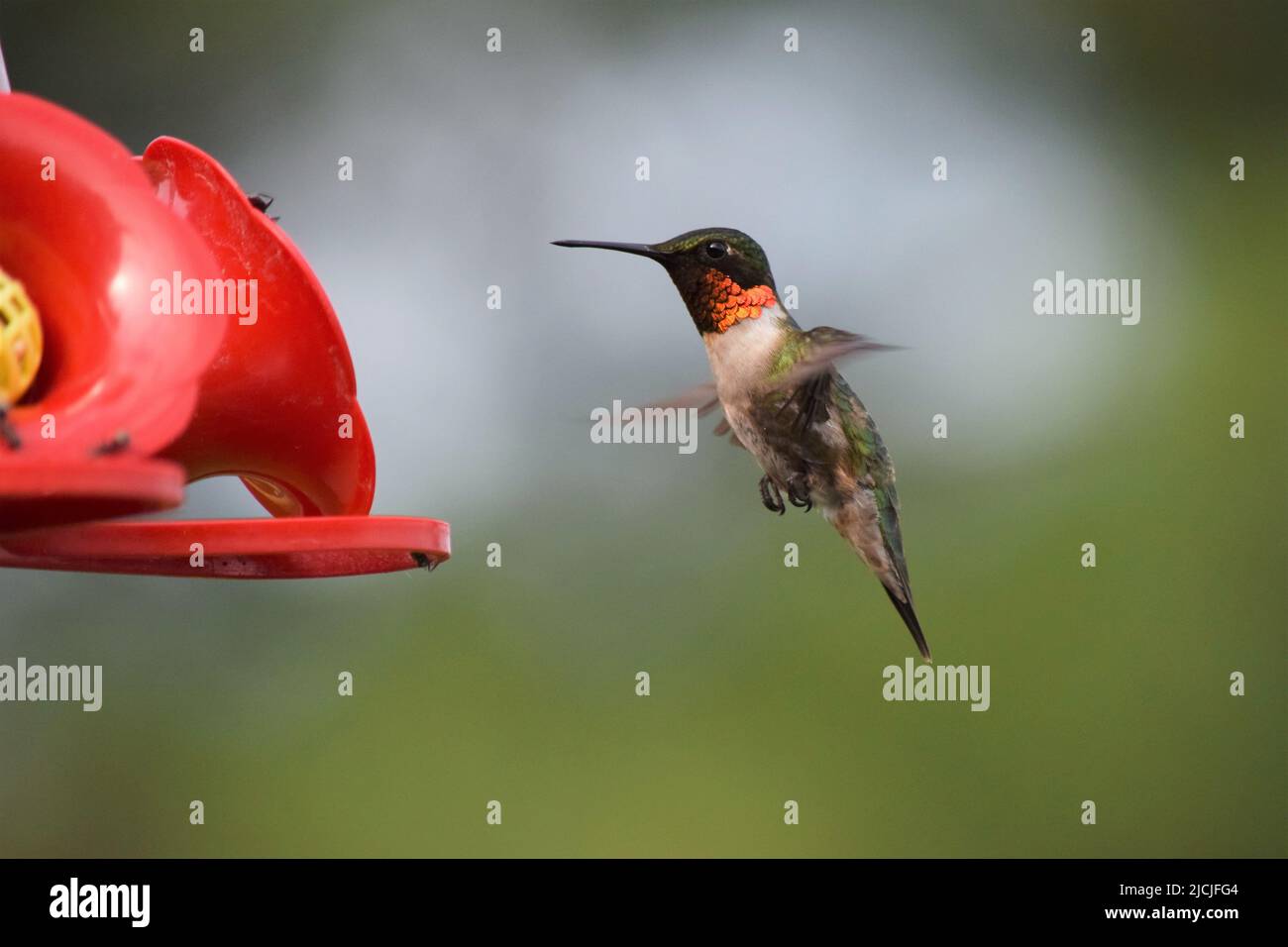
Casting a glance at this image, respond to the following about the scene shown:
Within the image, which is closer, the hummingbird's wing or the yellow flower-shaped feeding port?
the yellow flower-shaped feeding port

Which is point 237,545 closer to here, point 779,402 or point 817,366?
point 817,366

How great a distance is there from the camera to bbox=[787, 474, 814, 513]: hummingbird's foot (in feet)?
11.3

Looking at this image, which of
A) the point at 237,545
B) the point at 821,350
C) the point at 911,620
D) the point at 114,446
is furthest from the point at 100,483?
the point at 911,620

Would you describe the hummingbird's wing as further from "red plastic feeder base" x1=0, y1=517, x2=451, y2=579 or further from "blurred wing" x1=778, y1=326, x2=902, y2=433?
"red plastic feeder base" x1=0, y1=517, x2=451, y2=579

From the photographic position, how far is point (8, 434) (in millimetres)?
1588

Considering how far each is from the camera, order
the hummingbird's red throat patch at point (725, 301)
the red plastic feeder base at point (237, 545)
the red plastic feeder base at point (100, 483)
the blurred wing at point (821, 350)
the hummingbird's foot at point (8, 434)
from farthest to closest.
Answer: the hummingbird's red throat patch at point (725, 301)
the blurred wing at point (821, 350)
the red plastic feeder base at point (237, 545)
the hummingbird's foot at point (8, 434)
the red plastic feeder base at point (100, 483)

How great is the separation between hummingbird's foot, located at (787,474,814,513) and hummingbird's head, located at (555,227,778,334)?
38 centimetres

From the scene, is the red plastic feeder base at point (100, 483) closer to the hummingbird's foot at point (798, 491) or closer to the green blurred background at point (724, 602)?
the hummingbird's foot at point (798, 491)

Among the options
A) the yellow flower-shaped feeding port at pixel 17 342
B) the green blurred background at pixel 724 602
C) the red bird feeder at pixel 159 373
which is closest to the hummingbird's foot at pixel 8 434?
the red bird feeder at pixel 159 373

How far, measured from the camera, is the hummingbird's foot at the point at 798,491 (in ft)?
11.3

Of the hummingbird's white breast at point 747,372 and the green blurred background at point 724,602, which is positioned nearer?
the hummingbird's white breast at point 747,372

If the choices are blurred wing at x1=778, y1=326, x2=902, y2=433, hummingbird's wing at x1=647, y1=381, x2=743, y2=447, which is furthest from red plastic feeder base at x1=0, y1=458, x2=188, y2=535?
hummingbird's wing at x1=647, y1=381, x2=743, y2=447

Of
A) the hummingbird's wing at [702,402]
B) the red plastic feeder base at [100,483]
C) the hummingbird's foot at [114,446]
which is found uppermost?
the hummingbird's wing at [702,402]
